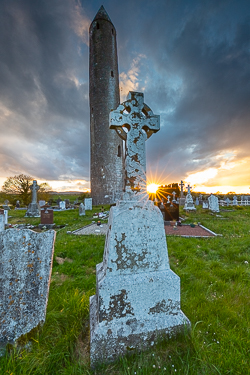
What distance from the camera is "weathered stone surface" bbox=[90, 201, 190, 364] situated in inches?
59.2

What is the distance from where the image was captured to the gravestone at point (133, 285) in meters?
1.51

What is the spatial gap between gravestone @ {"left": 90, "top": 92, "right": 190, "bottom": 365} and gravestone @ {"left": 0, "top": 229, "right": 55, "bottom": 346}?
1.89ft

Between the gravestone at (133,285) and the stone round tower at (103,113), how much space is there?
16.4 meters

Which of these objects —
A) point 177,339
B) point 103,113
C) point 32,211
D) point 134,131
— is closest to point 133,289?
point 177,339

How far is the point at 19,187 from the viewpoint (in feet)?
75.5

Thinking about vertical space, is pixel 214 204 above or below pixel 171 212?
above

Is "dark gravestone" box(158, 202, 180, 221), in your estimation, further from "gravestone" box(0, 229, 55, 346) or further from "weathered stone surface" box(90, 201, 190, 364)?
"gravestone" box(0, 229, 55, 346)

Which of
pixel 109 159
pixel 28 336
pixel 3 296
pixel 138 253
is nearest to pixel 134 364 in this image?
pixel 138 253

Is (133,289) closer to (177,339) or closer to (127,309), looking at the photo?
(127,309)

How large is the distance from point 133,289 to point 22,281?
114 cm

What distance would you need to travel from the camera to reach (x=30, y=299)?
1.66m

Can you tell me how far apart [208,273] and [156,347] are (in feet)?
6.36

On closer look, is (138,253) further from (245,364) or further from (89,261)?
(89,261)

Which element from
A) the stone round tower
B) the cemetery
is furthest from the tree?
the cemetery
